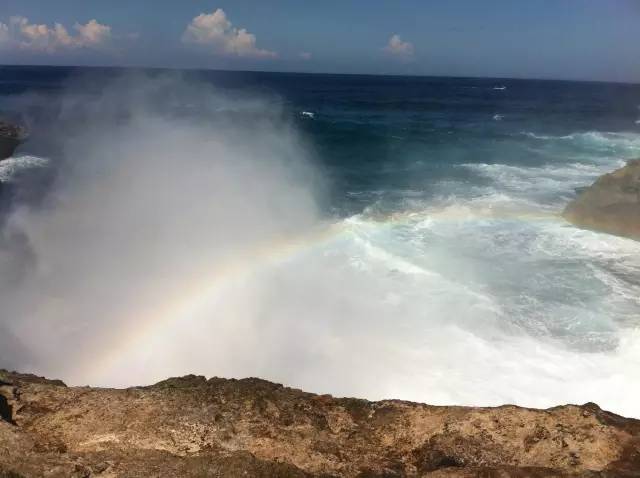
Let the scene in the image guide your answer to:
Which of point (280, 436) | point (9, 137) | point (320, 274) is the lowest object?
point (280, 436)

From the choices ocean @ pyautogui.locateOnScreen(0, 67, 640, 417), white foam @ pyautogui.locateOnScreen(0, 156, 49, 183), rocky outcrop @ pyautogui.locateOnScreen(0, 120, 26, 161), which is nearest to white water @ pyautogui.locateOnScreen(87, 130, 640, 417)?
ocean @ pyautogui.locateOnScreen(0, 67, 640, 417)

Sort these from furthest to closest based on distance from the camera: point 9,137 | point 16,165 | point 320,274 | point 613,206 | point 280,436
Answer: point 9,137 < point 16,165 < point 613,206 < point 320,274 < point 280,436

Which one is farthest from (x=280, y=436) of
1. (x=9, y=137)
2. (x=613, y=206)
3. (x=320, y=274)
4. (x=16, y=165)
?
(x=9, y=137)

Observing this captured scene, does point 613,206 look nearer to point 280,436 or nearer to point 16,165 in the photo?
point 280,436

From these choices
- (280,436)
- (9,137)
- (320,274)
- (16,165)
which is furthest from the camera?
(9,137)

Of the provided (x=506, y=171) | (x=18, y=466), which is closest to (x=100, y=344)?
(x=18, y=466)

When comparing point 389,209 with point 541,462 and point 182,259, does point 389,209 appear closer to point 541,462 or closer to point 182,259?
point 182,259

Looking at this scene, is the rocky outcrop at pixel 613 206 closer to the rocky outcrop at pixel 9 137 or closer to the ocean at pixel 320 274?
the ocean at pixel 320 274
